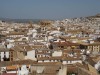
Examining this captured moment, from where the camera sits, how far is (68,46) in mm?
47812

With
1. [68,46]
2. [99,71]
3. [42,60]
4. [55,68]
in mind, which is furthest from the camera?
[68,46]

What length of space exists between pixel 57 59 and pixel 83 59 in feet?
11.8

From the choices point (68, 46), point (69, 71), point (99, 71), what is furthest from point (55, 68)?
point (68, 46)

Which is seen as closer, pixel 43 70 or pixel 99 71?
pixel 43 70

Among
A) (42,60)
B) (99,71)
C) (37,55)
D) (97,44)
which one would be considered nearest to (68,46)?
(97,44)

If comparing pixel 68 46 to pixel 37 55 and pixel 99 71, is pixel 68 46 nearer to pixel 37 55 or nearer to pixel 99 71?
pixel 37 55

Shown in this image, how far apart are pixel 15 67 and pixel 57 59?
27.8 ft

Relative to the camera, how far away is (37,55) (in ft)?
118

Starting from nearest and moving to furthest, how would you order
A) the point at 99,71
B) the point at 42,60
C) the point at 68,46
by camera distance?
1. the point at 99,71
2. the point at 42,60
3. the point at 68,46

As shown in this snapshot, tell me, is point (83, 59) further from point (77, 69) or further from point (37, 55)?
point (77, 69)

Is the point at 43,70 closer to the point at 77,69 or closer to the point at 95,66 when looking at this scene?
the point at 77,69

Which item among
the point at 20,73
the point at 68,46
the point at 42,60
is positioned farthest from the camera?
the point at 68,46

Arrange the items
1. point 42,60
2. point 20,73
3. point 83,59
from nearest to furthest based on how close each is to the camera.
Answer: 1. point 20,73
2. point 42,60
3. point 83,59

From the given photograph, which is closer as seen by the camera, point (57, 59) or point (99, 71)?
point (99, 71)
